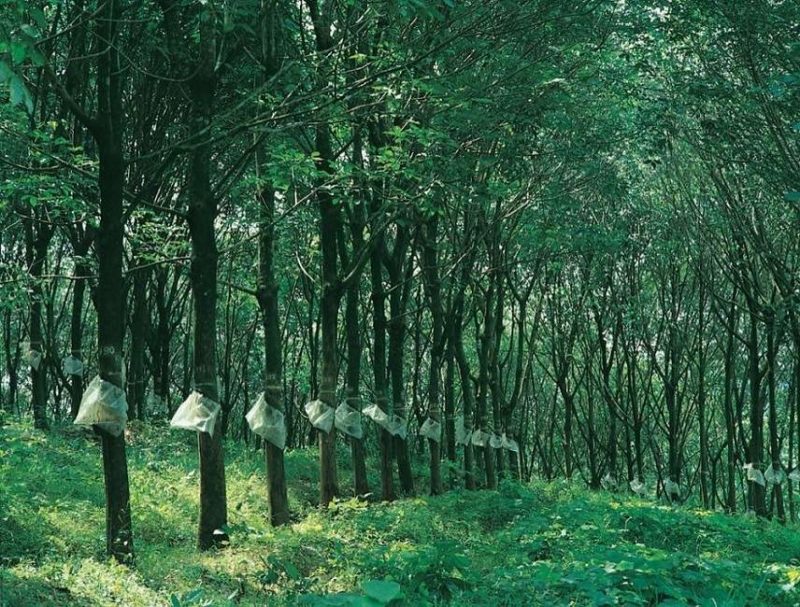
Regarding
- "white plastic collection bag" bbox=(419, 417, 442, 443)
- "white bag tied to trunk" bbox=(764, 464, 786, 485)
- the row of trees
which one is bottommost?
"white bag tied to trunk" bbox=(764, 464, 786, 485)

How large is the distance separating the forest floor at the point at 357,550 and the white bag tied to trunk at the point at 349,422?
5.43ft

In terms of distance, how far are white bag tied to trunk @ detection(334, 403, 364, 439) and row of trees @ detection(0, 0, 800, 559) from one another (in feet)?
1.00

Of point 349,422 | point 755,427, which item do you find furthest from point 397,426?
point 755,427

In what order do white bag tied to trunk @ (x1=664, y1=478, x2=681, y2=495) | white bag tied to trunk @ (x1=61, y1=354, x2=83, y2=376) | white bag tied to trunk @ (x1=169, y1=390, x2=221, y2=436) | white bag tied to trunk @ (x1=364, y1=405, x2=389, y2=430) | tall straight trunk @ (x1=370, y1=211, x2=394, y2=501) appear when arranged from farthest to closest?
white bag tied to trunk @ (x1=664, y1=478, x2=681, y2=495), white bag tied to trunk @ (x1=61, y1=354, x2=83, y2=376), tall straight trunk @ (x1=370, y1=211, x2=394, y2=501), white bag tied to trunk @ (x1=364, y1=405, x2=389, y2=430), white bag tied to trunk @ (x1=169, y1=390, x2=221, y2=436)

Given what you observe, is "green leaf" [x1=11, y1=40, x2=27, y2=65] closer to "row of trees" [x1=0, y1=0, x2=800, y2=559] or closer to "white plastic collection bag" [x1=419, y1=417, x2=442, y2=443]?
"row of trees" [x1=0, y1=0, x2=800, y2=559]

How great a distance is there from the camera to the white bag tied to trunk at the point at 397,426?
1794 centimetres

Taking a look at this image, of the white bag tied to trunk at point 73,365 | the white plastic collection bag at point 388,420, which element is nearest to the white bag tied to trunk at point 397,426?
the white plastic collection bag at point 388,420

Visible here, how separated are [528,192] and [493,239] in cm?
214

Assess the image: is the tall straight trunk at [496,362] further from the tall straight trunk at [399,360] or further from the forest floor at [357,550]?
the forest floor at [357,550]

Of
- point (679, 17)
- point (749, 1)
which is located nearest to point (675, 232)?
point (679, 17)

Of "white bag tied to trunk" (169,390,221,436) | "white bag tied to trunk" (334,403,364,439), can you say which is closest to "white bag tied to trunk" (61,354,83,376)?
"white bag tied to trunk" (334,403,364,439)

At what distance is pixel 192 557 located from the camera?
1048 cm

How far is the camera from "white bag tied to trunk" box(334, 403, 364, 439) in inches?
660

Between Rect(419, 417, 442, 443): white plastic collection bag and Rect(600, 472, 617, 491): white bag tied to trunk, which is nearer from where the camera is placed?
Rect(419, 417, 442, 443): white plastic collection bag
